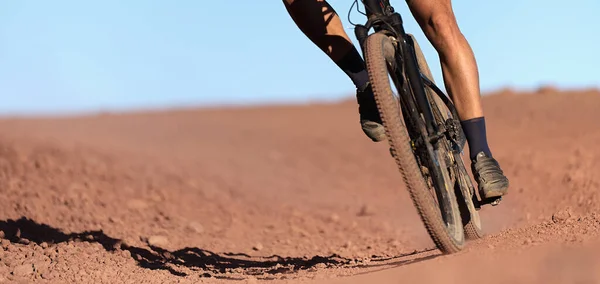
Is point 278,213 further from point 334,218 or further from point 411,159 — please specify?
point 411,159

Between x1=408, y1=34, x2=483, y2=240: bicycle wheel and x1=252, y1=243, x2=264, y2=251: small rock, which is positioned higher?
x1=408, y1=34, x2=483, y2=240: bicycle wheel

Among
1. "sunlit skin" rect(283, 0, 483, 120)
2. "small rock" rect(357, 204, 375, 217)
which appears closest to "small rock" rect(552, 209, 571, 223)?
"sunlit skin" rect(283, 0, 483, 120)

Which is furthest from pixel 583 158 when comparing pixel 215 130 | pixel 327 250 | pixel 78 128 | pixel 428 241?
pixel 78 128

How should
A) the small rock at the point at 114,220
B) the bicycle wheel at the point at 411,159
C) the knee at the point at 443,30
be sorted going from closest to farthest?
1. the bicycle wheel at the point at 411,159
2. the knee at the point at 443,30
3. the small rock at the point at 114,220

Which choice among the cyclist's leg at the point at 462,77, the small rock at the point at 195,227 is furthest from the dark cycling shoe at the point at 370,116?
the small rock at the point at 195,227

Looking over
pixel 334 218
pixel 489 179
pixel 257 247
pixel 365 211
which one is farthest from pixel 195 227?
pixel 489 179

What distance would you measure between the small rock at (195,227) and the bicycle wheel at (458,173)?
306 centimetres

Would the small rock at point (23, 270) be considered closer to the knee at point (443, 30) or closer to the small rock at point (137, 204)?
the knee at point (443, 30)

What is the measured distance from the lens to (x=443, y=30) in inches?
144

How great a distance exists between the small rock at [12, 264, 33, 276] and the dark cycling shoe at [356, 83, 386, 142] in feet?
6.43

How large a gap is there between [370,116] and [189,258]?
6.26 feet

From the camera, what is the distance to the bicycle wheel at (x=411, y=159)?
10.8 ft

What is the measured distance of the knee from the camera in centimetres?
365

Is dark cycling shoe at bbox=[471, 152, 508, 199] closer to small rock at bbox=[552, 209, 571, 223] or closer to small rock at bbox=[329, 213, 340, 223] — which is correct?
small rock at bbox=[552, 209, 571, 223]
